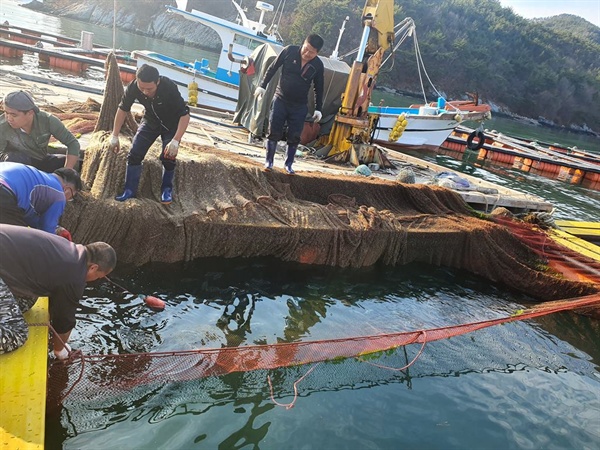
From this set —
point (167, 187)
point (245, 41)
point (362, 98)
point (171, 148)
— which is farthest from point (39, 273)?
point (245, 41)

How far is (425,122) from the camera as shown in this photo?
822 inches

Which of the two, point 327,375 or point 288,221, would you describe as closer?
point 327,375

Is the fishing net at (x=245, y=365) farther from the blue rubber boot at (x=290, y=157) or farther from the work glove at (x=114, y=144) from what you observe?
the blue rubber boot at (x=290, y=157)

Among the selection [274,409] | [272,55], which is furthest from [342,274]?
[272,55]

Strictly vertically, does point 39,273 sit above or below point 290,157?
below

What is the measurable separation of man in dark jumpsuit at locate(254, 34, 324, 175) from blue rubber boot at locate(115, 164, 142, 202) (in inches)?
87.7

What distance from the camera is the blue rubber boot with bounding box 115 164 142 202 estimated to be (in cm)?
558

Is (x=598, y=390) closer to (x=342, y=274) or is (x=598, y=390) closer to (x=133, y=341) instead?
(x=342, y=274)

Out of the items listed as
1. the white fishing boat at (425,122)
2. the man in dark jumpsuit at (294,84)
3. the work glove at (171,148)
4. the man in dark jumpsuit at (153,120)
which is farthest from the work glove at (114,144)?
the white fishing boat at (425,122)

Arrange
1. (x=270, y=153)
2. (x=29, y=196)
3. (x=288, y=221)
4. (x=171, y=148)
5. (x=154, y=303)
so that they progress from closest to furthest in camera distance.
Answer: (x=29, y=196), (x=154, y=303), (x=171, y=148), (x=288, y=221), (x=270, y=153)

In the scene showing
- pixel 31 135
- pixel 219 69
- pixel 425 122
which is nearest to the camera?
pixel 31 135

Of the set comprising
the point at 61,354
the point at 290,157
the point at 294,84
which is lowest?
the point at 61,354

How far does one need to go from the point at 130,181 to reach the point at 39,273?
2.82m

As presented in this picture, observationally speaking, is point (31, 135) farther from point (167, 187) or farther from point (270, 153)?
point (270, 153)
